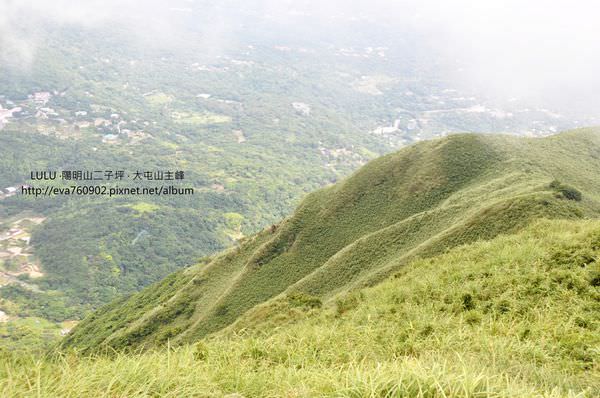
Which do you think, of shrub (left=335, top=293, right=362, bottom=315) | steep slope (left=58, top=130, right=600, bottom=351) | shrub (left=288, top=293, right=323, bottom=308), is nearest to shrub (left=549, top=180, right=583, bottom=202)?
steep slope (left=58, top=130, right=600, bottom=351)

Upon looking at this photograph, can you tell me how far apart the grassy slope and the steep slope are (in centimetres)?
1800

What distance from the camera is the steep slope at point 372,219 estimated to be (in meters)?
45.5

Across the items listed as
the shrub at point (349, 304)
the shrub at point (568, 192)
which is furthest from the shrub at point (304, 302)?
the shrub at point (568, 192)

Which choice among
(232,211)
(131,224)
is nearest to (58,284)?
(131,224)

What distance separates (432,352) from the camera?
8.83 meters

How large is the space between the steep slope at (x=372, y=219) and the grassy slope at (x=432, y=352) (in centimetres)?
1800

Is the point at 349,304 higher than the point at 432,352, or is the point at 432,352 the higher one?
the point at 432,352

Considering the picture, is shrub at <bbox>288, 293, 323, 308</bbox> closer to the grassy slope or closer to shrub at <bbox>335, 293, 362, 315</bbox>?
shrub at <bbox>335, 293, 362, 315</bbox>

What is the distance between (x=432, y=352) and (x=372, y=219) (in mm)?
51603

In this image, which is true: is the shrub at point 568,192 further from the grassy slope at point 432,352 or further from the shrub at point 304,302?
the shrub at point 304,302

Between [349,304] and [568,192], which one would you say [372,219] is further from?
[349,304]

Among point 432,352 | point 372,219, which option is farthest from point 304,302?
point 372,219

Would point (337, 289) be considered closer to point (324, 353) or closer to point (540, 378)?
point (324, 353)

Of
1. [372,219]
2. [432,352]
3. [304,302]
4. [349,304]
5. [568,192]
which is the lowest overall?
[372,219]
